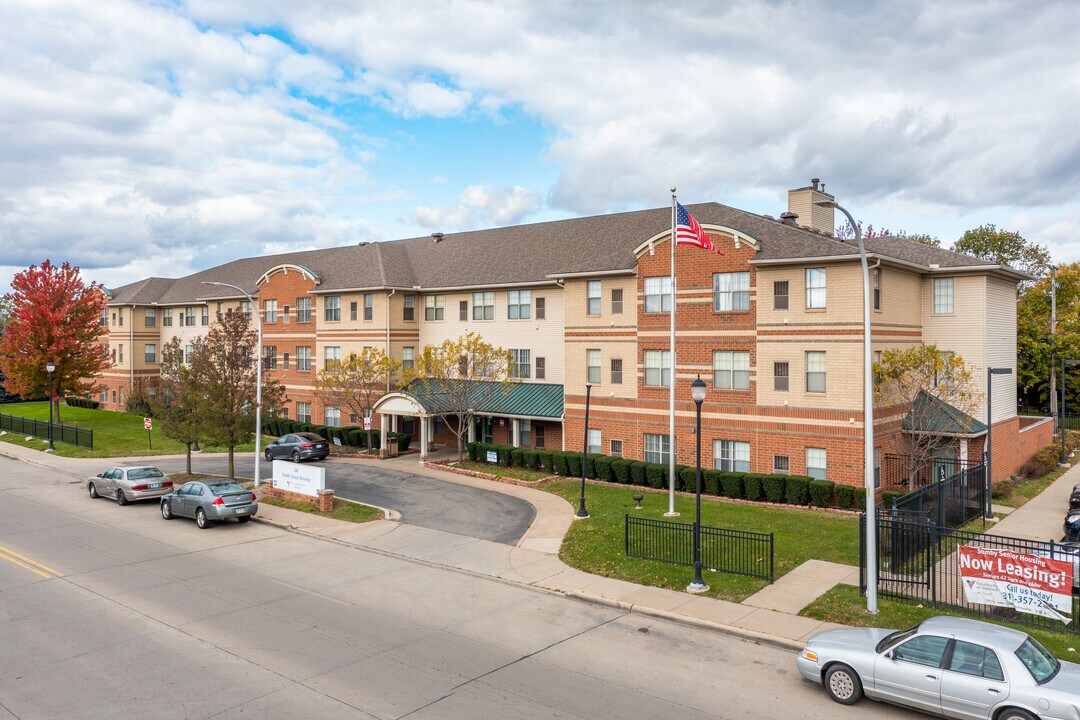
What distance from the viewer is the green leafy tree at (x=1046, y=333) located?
5175 cm

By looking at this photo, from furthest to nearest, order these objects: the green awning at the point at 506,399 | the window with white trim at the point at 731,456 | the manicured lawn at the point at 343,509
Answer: the green awning at the point at 506,399
the window with white trim at the point at 731,456
the manicured lawn at the point at 343,509

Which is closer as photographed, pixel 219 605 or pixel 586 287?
pixel 219 605

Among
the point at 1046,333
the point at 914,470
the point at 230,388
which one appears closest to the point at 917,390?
the point at 914,470

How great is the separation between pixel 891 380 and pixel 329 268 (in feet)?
112

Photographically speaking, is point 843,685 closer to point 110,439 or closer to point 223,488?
point 223,488

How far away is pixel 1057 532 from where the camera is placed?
2239 cm

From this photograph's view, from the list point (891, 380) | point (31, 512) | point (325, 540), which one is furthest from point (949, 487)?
point (31, 512)

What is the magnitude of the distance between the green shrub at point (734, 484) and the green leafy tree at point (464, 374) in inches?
485

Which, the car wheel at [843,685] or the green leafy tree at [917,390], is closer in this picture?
the car wheel at [843,685]

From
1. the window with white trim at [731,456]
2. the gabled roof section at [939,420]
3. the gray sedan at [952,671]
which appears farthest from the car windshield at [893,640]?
the window with white trim at [731,456]

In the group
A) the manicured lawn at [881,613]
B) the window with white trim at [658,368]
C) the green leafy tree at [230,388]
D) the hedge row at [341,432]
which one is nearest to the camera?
the manicured lawn at [881,613]

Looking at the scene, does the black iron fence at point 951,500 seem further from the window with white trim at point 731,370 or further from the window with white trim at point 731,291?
the window with white trim at point 731,291

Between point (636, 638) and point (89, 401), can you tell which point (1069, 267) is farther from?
point (89, 401)

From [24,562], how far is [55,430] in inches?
1318
